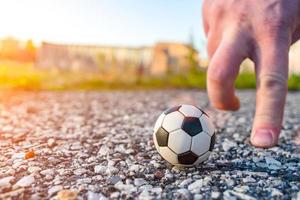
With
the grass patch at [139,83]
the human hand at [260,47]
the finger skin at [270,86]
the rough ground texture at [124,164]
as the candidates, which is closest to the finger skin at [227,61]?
the human hand at [260,47]

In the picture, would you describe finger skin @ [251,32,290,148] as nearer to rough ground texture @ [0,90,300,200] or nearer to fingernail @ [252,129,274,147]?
fingernail @ [252,129,274,147]

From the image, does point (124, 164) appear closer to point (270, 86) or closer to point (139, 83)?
point (270, 86)

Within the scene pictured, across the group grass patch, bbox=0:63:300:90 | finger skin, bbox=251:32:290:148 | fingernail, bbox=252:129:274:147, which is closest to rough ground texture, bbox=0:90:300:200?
fingernail, bbox=252:129:274:147

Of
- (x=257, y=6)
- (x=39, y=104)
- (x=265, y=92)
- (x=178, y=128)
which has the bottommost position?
(x=39, y=104)

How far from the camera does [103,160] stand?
13.1 feet

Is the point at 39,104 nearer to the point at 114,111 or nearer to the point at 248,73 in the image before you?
the point at 114,111

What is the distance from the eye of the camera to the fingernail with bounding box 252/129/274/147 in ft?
11.5

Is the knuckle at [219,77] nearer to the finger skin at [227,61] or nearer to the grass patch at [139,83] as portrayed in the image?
the finger skin at [227,61]

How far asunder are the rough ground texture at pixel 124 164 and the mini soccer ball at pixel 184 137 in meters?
0.13

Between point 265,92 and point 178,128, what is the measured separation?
85cm

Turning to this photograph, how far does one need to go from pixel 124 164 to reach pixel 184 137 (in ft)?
2.20

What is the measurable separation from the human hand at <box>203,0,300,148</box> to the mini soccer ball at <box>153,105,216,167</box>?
39 cm

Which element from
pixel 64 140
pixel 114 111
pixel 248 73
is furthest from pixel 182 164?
pixel 248 73

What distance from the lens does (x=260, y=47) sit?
135 inches
